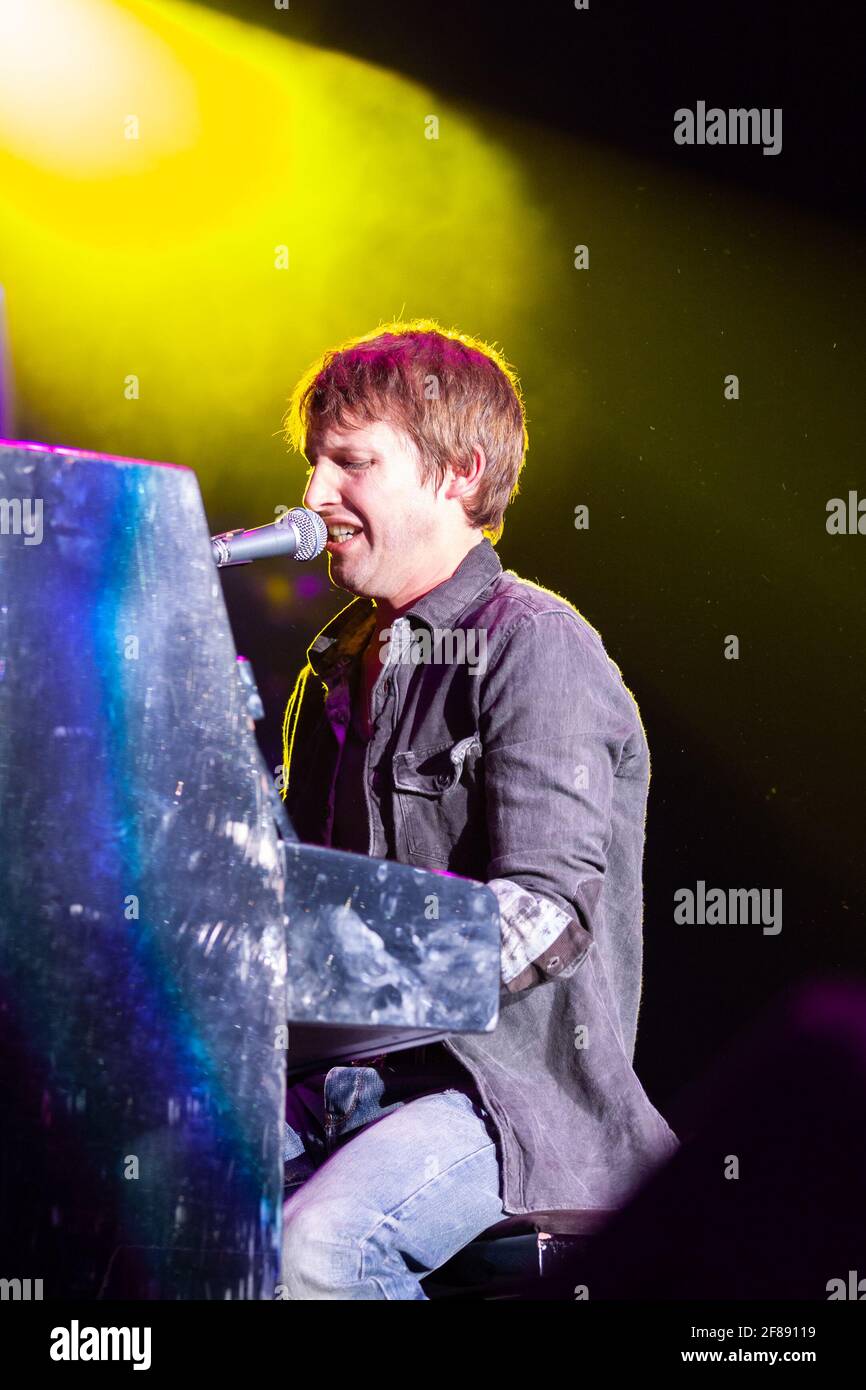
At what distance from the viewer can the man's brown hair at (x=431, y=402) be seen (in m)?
2.17

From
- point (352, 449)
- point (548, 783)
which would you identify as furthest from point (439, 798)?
point (352, 449)

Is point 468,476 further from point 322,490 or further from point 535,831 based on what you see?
point 535,831

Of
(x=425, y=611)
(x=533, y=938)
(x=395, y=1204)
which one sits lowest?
(x=395, y=1204)

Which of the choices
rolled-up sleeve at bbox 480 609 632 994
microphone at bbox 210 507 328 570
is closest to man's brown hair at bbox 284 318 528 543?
microphone at bbox 210 507 328 570

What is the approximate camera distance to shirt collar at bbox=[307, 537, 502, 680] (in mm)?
2057

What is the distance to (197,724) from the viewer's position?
1.32 m

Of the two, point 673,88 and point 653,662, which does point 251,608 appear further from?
point 673,88

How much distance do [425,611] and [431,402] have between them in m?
0.35

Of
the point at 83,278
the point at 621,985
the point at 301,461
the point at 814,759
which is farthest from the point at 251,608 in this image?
the point at 621,985

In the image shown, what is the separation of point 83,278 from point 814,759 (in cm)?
200

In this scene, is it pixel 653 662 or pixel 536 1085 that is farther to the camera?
pixel 653 662

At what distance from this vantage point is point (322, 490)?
2.14 m

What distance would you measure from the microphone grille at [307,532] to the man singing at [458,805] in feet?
0.62

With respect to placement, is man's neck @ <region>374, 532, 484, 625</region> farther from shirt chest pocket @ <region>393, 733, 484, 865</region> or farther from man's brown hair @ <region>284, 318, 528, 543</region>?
shirt chest pocket @ <region>393, 733, 484, 865</region>
